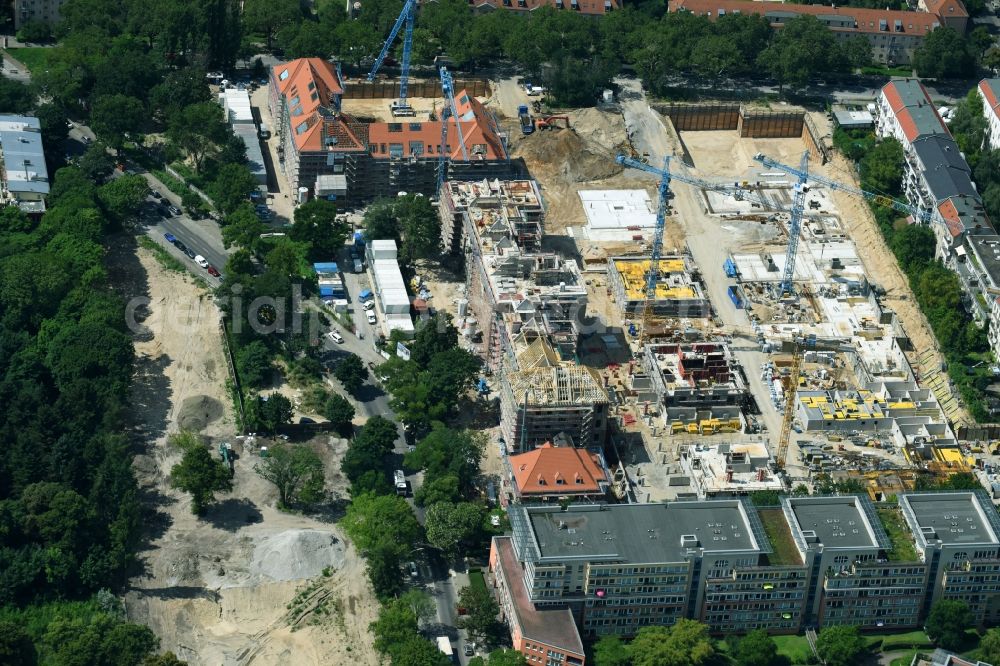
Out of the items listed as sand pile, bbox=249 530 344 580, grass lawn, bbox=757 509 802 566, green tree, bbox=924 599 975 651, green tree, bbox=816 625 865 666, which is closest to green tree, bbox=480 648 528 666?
sand pile, bbox=249 530 344 580

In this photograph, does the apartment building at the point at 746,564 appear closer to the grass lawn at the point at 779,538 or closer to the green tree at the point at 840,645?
the grass lawn at the point at 779,538

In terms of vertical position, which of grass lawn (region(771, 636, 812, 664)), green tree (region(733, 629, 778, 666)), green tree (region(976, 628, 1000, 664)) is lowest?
grass lawn (region(771, 636, 812, 664))

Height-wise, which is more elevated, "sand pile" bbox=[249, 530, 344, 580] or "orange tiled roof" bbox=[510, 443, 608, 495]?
"orange tiled roof" bbox=[510, 443, 608, 495]

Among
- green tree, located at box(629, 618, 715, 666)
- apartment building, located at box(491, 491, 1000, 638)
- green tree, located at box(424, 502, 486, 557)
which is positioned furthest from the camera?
green tree, located at box(424, 502, 486, 557)

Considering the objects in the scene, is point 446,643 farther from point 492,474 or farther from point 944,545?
point 944,545

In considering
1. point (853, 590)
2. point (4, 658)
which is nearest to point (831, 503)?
point (853, 590)

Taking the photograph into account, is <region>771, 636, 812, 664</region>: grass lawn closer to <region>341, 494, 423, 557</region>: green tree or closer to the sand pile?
<region>341, 494, 423, 557</region>: green tree

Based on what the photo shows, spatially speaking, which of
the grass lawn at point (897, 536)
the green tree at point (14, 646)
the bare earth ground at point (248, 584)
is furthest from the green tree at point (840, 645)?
the green tree at point (14, 646)
